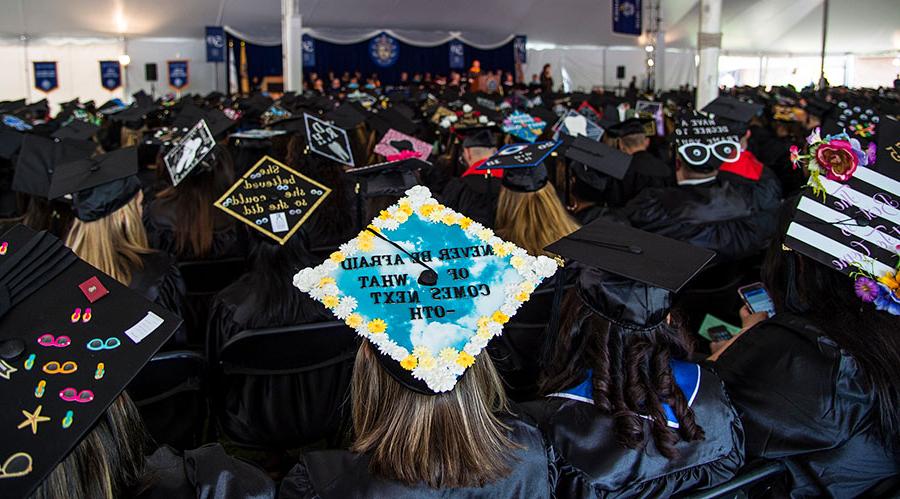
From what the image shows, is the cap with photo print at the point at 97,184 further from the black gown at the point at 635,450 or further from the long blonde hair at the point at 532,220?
the black gown at the point at 635,450

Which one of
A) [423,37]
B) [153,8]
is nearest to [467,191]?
[153,8]

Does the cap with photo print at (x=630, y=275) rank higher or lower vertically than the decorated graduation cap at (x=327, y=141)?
lower

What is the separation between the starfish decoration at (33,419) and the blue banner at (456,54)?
26.4m

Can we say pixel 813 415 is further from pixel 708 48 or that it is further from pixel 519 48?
pixel 519 48

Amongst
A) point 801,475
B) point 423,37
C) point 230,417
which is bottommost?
point 230,417

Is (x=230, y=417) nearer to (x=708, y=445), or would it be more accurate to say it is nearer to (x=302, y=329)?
(x=302, y=329)

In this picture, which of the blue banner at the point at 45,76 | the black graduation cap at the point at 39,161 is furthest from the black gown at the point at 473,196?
the blue banner at the point at 45,76

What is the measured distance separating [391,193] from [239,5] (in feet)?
65.9

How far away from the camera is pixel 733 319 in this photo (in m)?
3.88

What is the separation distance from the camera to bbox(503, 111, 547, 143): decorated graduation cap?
568 cm

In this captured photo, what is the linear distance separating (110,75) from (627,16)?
1559 centimetres

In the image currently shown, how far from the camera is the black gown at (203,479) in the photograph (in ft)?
4.28

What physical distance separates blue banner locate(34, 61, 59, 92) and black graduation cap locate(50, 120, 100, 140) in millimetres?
15572

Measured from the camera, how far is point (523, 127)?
5738 millimetres
